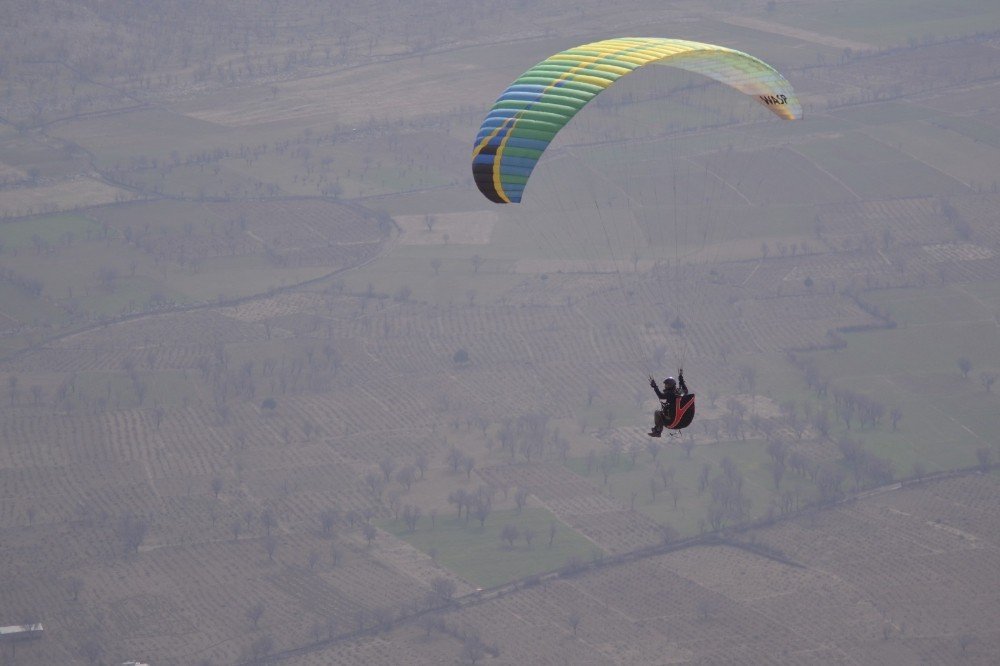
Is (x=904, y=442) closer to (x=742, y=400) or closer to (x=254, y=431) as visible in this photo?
(x=742, y=400)

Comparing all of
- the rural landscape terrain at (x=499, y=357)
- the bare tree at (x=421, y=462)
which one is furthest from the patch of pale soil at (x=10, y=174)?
the bare tree at (x=421, y=462)

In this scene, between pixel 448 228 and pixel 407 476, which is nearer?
pixel 407 476

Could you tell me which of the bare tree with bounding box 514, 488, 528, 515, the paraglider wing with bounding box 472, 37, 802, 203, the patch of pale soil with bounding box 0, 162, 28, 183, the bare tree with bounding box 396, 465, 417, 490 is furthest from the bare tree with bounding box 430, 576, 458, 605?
the patch of pale soil with bounding box 0, 162, 28, 183

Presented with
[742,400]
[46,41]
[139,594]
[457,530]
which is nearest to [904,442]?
[742,400]

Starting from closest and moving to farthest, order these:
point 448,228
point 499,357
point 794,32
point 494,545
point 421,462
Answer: point 494,545, point 421,462, point 499,357, point 448,228, point 794,32

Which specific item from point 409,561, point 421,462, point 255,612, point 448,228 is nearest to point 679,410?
point 255,612

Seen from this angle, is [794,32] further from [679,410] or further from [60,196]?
[679,410]

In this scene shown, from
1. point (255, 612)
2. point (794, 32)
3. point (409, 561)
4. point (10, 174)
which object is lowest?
point (255, 612)
